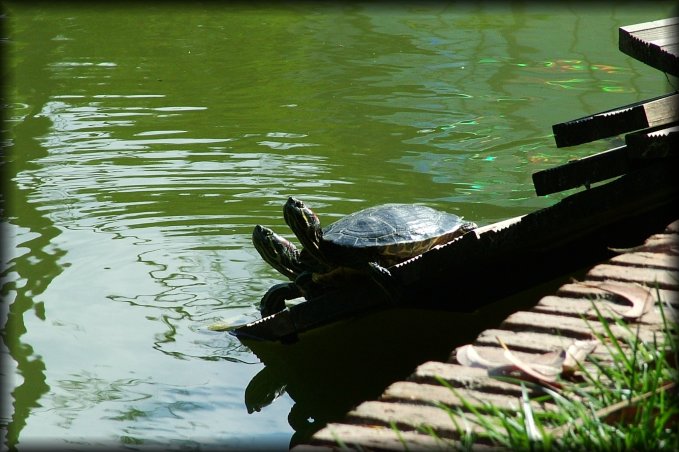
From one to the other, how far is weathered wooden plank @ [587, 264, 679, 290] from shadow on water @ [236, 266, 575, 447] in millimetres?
1264

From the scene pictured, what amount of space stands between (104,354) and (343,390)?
1.21m

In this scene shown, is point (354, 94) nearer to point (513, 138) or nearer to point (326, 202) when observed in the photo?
point (513, 138)

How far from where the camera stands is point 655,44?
4.79 meters

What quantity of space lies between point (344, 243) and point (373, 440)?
2.51m

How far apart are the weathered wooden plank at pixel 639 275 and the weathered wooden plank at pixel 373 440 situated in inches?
44.7

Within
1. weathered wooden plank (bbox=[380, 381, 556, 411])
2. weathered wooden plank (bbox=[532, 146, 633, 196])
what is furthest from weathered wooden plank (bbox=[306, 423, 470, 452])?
weathered wooden plank (bbox=[532, 146, 633, 196])

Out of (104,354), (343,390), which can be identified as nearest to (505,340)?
(343,390)

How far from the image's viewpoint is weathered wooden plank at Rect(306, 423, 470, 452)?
258 cm

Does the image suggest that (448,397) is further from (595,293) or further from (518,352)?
(595,293)

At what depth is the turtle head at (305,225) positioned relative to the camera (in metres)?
5.14

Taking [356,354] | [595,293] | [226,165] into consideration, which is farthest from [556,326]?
[226,165]

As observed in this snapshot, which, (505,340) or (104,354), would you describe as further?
(104,354)

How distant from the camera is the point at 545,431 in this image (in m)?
2.58

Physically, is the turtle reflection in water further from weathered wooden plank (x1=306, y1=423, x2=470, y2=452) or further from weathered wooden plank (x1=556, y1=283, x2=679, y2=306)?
weathered wooden plank (x1=306, y1=423, x2=470, y2=452)
